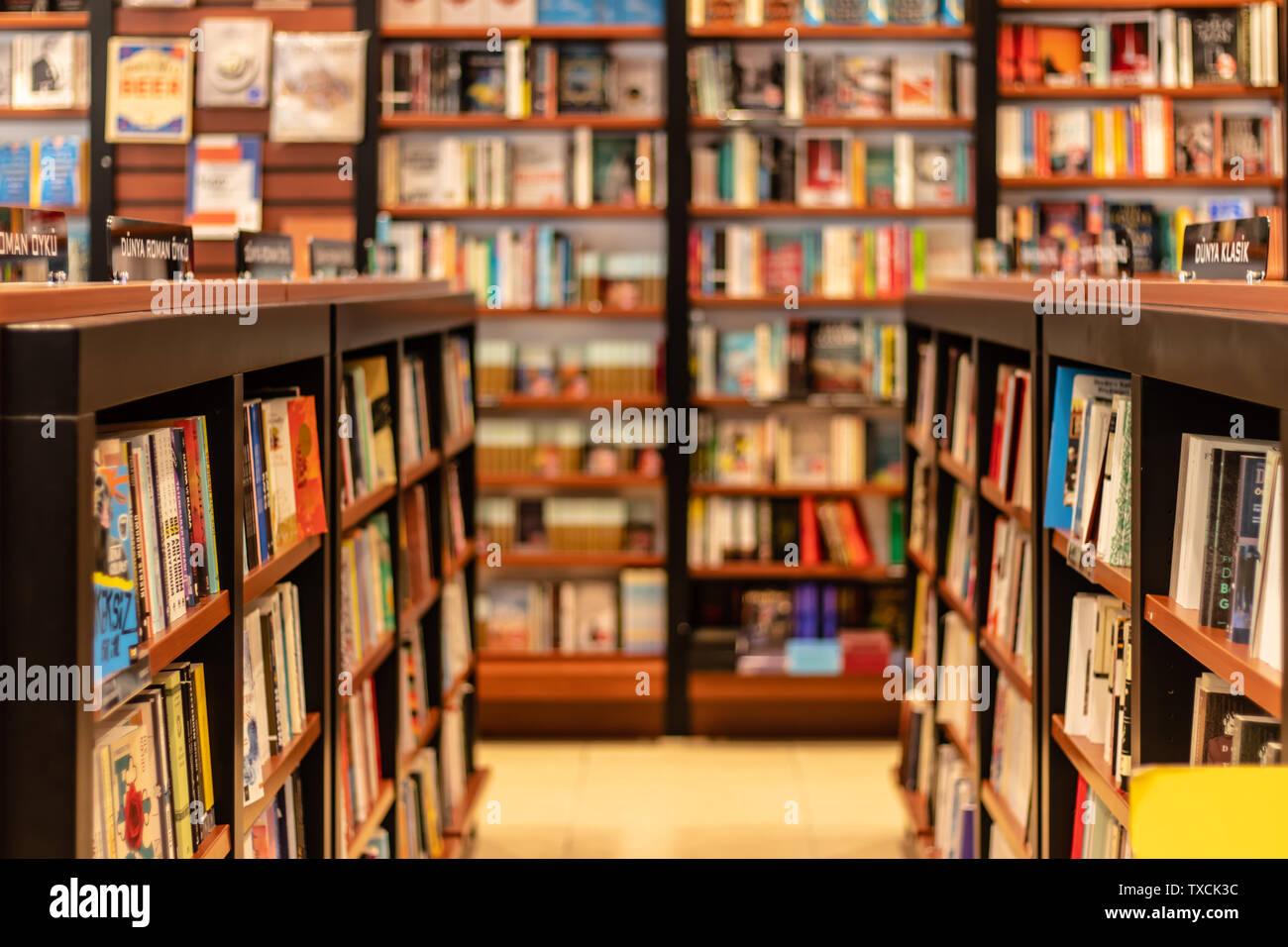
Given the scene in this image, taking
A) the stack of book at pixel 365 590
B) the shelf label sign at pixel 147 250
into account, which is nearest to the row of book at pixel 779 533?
the stack of book at pixel 365 590

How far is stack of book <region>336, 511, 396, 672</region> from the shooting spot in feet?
8.07

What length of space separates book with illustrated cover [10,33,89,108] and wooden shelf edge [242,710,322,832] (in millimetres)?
4032

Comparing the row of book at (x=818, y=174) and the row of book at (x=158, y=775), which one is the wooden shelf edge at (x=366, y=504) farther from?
the row of book at (x=818, y=174)

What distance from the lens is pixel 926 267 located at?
5285mm

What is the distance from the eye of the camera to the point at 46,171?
5.26 metres

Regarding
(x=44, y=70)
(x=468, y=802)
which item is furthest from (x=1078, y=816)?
(x=44, y=70)

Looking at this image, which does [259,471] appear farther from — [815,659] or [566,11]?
[566,11]

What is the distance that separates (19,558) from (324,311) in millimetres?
1110

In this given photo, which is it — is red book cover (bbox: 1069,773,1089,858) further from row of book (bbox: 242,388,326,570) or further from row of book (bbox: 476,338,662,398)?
row of book (bbox: 476,338,662,398)

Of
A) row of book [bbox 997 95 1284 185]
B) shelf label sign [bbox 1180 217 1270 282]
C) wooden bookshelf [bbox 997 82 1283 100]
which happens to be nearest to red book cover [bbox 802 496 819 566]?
row of book [bbox 997 95 1284 185]

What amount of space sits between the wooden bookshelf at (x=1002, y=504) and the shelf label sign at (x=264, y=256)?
153 cm

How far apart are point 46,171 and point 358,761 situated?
12.1ft

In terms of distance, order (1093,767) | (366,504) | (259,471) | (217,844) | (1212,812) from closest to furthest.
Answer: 1. (1212,812)
2. (217,844)
3. (259,471)
4. (1093,767)
5. (366,504)
